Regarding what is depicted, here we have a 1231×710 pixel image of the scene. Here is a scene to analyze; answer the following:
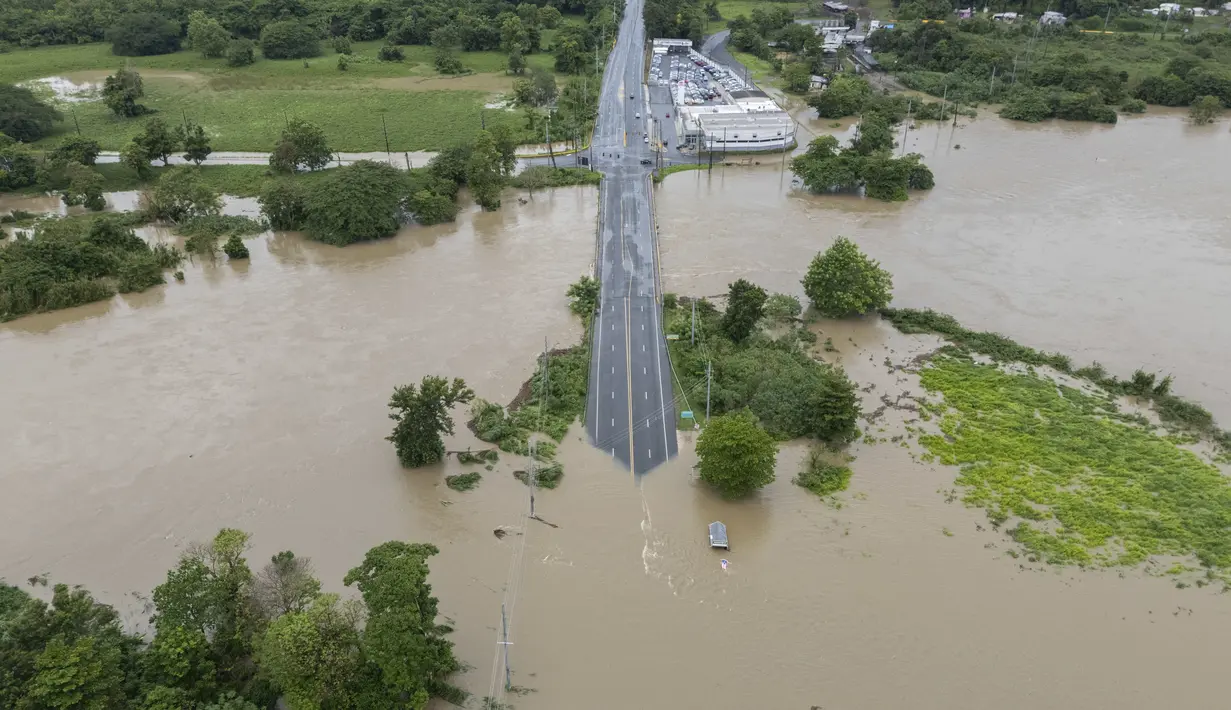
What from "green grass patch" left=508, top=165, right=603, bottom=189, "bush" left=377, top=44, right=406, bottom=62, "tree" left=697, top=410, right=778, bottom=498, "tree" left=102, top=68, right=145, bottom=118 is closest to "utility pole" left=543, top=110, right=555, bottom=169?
"green grass patch" left=508, top=165, right=603, bottom=189

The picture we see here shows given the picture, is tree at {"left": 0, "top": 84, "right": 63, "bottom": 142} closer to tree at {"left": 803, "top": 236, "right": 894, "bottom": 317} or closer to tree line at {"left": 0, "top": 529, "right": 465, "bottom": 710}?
tree line at {"left": 0, "top": 529, "right": 465, "bottom": 710}

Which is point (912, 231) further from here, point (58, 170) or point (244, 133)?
point (58, 170)

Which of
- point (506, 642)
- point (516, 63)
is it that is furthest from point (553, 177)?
point (506, 642)

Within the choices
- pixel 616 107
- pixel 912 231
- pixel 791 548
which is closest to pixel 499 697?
pixel 791 548

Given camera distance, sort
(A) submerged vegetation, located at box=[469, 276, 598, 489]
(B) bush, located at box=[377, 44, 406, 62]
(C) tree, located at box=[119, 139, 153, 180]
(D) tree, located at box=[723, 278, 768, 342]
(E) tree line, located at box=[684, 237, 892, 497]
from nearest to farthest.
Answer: (E) tree line, located at box=[684, 237, 892, 497]
(A) submerged vegetation, located at box=[469, 276, 598, 489]
(D) tree, located at box=[723, 278, 768, 342]
(C) tree, located at box=[119, 139, 153, 180]
(B) bush, located at box=[377, 44, 406, 62]

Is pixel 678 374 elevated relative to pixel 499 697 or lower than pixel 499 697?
elevated
